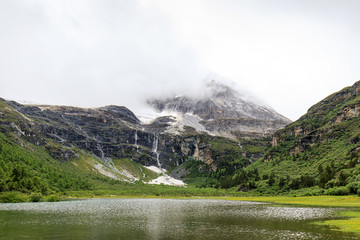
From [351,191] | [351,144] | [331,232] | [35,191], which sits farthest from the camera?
[351,144]

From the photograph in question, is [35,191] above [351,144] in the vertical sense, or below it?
below

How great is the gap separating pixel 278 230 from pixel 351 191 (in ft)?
309

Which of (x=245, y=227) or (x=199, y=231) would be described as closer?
(x=199, y=231)

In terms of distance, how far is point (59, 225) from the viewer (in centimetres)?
5691

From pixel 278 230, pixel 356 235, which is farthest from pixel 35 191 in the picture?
pixel 356 235

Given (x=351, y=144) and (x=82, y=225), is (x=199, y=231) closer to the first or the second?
(x=82, y=225)

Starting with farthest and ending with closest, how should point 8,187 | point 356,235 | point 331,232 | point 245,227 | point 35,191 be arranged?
1. point 35,191
2. point 8,187
3. point 245,227
4. point 331,232
5. point 356,235

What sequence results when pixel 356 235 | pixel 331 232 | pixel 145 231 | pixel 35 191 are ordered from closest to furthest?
pixel 356 235
pixel 331 232
pixel 145 231
pixel 35 191

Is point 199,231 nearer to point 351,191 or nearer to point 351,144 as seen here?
point 351,191

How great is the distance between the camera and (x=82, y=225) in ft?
190

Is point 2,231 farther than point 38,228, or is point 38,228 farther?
point 38,228

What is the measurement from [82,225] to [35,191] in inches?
4932

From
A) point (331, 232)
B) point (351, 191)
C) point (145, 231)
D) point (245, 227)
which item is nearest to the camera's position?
point (331, 232)

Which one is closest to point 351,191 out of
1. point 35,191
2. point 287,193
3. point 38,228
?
point 287,193
